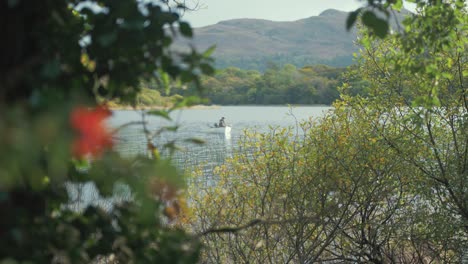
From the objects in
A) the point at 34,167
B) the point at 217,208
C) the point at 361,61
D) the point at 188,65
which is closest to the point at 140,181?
the point at 34,167

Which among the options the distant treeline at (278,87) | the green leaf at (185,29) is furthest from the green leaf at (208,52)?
the distant treeline at (278,87)

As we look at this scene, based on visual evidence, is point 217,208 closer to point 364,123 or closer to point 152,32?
point 364,123

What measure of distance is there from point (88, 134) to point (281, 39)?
563ft

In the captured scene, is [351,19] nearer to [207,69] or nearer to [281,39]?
[207,69]

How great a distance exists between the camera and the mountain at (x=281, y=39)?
137 m

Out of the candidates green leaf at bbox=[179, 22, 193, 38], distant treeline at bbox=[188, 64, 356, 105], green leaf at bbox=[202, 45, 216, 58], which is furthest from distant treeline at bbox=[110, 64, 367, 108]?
green leaf at bbox=[202, 45, 216, 58]

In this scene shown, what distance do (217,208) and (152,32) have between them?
6001 millimetres

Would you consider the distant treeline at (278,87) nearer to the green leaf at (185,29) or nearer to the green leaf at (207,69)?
the green leaf at (185,29)

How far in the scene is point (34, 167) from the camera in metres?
0.98

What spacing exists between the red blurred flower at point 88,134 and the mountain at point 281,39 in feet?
385

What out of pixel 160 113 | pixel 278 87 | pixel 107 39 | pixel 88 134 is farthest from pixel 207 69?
pixel 278 87

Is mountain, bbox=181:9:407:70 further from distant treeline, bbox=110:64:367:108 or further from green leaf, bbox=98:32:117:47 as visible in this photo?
green leaf, bbox=98:32:117:47

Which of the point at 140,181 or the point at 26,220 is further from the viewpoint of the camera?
the point at 26,220

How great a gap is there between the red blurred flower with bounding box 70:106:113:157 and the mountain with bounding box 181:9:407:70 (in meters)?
117
